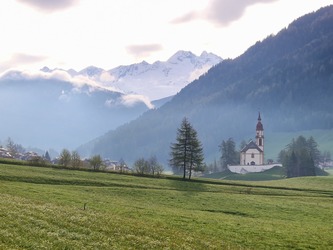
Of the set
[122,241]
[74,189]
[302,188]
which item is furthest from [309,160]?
[122,241]

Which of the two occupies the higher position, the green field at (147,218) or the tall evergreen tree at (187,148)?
the tall evergreen tree at (187,148)

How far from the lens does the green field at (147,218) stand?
2761 centimetres

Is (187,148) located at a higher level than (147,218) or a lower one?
higher

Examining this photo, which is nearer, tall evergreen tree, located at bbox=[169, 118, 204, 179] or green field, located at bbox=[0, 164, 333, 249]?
green field, located at bbox=[0, 164, 333, 249]

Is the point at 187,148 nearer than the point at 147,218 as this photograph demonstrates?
No

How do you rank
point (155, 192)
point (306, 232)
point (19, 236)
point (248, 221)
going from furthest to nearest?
point (155, 192)
point (248, 221)
point (306, 232)
point (19, 236)

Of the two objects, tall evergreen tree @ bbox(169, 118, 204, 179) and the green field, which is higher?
tall evergreen tree @ bbox(169, 118, 204, 179)

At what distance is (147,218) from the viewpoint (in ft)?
135

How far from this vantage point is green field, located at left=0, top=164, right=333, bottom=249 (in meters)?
27.6

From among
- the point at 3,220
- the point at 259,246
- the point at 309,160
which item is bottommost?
the point at 259,246

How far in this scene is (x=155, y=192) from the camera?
65.4 meters

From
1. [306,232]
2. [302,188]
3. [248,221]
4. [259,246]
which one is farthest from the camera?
[302,188]

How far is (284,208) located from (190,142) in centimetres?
3827

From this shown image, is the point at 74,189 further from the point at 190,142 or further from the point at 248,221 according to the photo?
the point at 190,142
